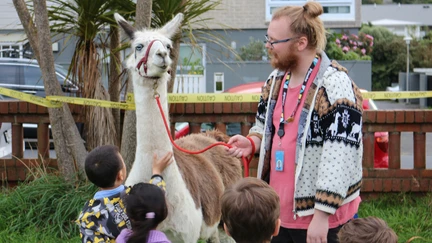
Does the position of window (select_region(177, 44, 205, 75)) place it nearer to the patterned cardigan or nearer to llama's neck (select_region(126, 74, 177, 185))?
llama's neck (select_region(126, 74, 177, 185))

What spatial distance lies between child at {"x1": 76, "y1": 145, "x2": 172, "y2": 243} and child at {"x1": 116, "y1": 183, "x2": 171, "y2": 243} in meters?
0.53

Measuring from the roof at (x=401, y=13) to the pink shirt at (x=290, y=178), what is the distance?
54886mm

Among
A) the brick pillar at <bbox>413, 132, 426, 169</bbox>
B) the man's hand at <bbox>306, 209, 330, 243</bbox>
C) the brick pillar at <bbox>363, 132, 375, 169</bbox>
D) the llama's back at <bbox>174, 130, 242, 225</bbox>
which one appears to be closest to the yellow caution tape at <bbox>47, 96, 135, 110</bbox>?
the llama's back at <bbox>174, 130, 242, 225</bbox>

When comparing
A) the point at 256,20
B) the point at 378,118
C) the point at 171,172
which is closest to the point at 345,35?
the point at 256,20

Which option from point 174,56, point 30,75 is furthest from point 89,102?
point 30,75

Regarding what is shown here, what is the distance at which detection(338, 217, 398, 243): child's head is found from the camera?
2.89m

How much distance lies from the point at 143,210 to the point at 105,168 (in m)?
0.80

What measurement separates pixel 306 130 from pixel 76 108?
4.38 meters

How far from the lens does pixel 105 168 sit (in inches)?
168

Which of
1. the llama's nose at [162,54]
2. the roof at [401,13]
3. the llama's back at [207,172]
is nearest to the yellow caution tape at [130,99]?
the llama's back at [207,172]

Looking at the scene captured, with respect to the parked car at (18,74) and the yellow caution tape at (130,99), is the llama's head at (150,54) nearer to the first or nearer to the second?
the yellow caution tape at (130,99)

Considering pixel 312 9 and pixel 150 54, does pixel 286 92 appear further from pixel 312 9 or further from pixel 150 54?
pixel 150 54

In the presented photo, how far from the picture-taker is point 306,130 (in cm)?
375

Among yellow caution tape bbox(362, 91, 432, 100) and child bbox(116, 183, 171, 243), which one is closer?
child bbox(116, 183, 171, 243)
